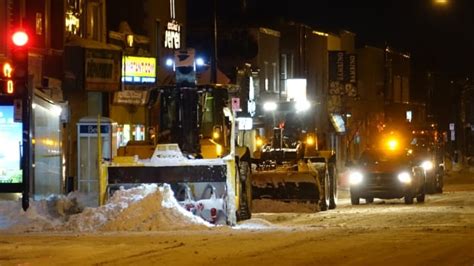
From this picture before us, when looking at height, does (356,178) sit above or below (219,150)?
below

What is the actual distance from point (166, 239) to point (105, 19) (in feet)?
73.6

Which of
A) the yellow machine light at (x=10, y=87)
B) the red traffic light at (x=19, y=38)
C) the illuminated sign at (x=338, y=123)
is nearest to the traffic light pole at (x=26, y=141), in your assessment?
the yellow machine light at (x=10, y=87)

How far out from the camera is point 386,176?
108 feet

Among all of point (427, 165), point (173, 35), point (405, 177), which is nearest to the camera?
point (405, 177)

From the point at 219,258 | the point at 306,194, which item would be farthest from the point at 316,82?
the point at 219,258

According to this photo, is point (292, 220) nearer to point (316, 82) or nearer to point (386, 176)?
point (386, 176)

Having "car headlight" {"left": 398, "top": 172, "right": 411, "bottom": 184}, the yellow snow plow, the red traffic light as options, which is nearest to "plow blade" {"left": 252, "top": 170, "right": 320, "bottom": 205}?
the yellow snow plow

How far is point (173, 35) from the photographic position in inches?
1780

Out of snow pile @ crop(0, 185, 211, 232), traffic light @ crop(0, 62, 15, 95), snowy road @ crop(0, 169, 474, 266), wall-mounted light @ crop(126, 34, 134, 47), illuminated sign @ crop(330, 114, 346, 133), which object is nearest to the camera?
snowy road @ crop(0, 169, 474, 266)

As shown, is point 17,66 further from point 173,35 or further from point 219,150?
point 173,35

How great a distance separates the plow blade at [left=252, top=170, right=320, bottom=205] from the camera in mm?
29406

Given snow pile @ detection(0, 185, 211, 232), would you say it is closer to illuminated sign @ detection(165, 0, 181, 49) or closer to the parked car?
the parked car

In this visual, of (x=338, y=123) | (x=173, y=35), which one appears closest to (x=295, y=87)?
(x=338, y=123)

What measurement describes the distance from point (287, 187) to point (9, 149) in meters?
Result: 7.76
